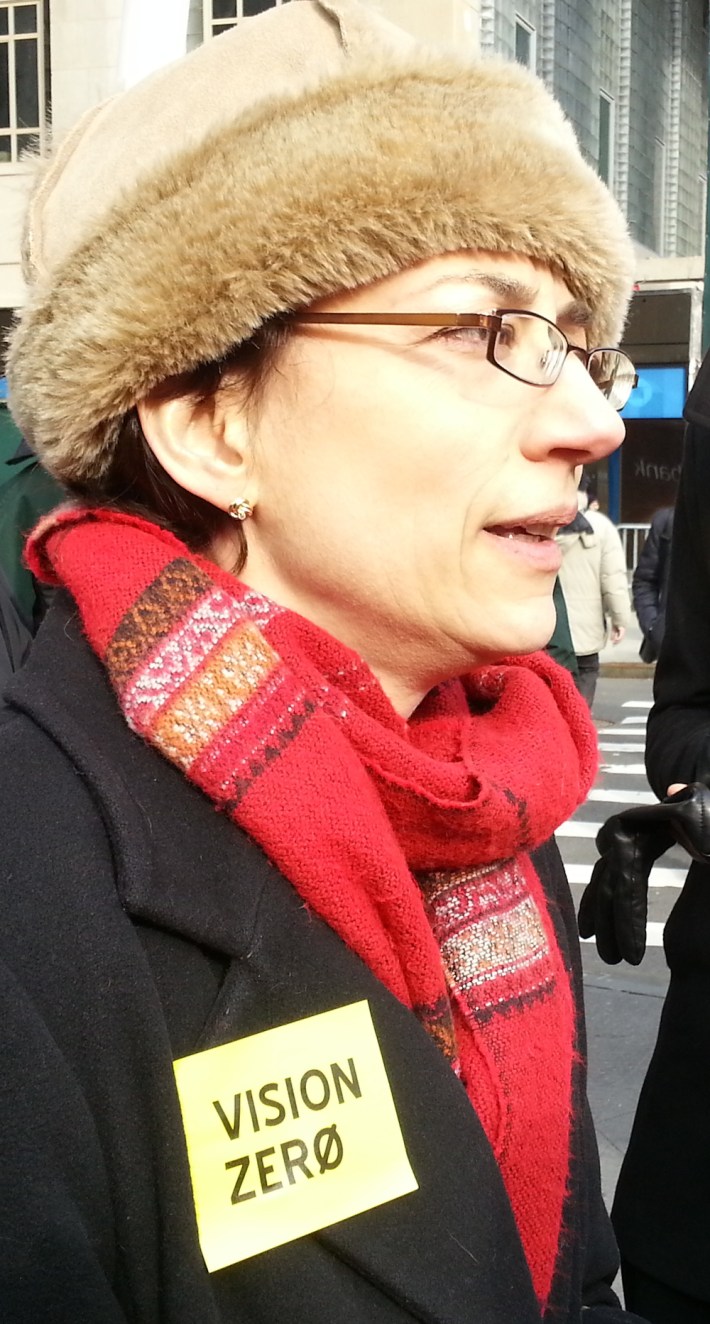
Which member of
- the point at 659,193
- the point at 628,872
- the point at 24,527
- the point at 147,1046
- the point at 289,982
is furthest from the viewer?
the point at 659,193

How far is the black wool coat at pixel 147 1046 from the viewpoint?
3.83 feet

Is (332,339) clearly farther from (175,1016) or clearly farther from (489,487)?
(175,1016)

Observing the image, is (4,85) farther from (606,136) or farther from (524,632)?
(524,632)

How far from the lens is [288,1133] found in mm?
1335

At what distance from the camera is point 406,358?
1.47 meters

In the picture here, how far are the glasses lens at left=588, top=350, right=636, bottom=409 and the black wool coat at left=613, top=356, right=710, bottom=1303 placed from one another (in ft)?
2.34

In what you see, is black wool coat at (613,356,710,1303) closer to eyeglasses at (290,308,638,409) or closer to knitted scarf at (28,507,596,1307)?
knitted scarf at (28,507,596,1307)


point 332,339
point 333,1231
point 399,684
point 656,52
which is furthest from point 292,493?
point 656,52

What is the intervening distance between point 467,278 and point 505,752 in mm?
618

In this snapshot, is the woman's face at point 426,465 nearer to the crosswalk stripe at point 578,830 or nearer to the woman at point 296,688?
the woman at point 296,688

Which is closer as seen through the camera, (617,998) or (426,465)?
(426,465)

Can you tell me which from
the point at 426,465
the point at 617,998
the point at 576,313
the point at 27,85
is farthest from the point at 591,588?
the point at 27,85

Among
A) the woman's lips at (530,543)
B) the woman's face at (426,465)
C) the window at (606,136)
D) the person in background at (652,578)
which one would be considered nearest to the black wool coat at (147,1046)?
the woman's face at (426,465)

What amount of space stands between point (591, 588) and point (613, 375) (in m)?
7.53
